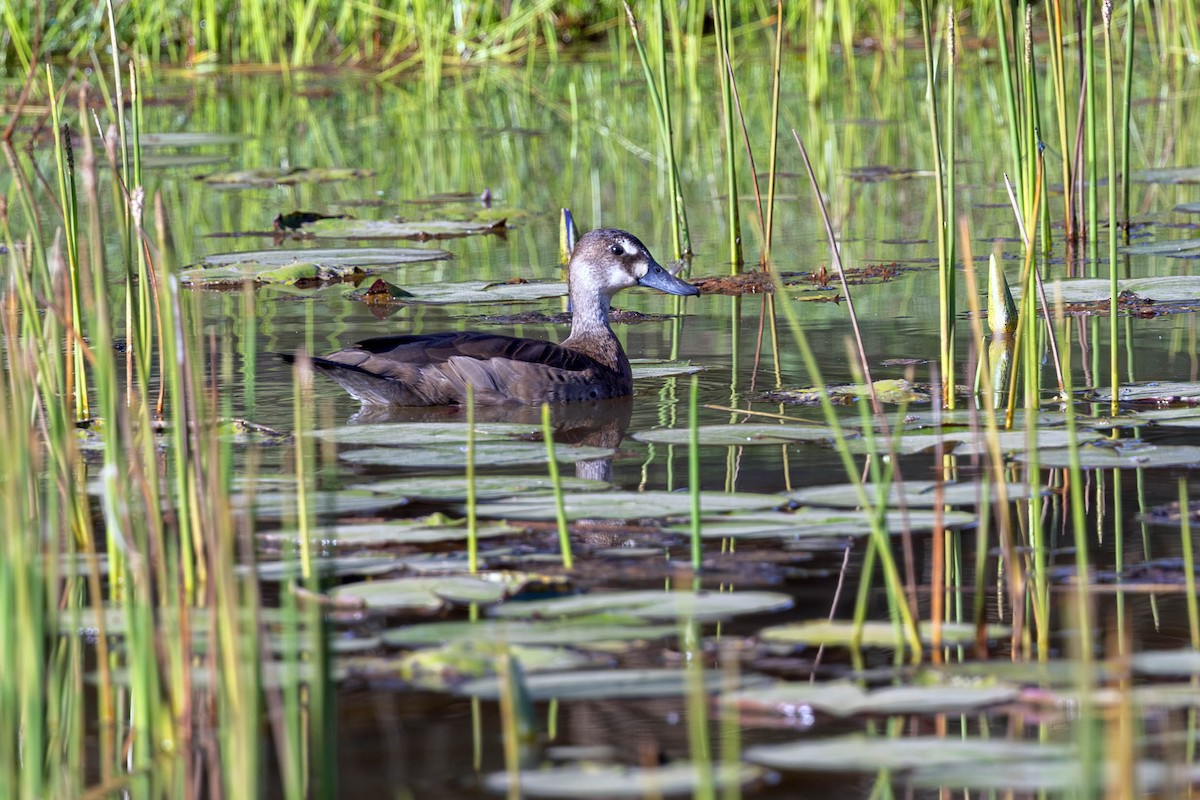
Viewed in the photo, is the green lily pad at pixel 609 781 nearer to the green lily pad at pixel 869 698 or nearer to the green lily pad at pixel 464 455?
the green lily pad at pixel 869 698

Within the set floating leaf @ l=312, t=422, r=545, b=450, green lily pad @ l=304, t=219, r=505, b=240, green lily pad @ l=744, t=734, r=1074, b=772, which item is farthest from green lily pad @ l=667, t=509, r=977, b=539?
green lily pad @ l=304, t=219, r=505, b=240

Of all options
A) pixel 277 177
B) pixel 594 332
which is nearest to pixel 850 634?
pixel 594 332

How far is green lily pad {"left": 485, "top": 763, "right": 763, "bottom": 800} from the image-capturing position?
7.53 ft

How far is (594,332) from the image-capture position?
6160mm

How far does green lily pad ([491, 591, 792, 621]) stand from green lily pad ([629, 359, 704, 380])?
2.70 meters

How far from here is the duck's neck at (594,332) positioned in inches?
233

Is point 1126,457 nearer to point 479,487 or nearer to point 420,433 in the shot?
point 479,487

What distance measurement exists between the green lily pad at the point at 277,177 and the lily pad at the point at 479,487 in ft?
20.2

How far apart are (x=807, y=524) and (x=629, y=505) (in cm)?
36

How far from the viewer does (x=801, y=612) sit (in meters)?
3.12

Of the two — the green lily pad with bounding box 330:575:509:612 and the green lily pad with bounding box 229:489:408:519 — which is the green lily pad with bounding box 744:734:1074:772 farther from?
the green lily pad with bounding box 229:489:408:519

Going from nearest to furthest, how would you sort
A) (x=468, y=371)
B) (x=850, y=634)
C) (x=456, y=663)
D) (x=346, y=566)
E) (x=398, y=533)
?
(x=456, y=663)
(x=850, y=634)
(x=346, y=566)
(x=398, y=533)
(x=468, y=371)

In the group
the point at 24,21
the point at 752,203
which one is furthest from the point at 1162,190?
the point at 24,21

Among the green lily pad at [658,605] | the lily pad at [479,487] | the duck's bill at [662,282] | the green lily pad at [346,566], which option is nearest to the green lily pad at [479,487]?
the lily pad at [479,487]
